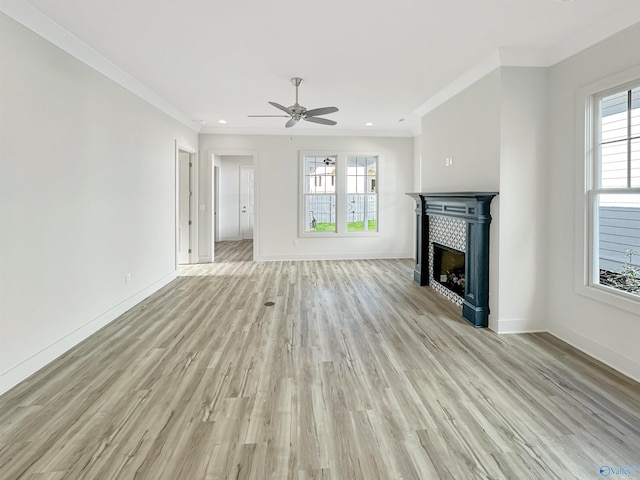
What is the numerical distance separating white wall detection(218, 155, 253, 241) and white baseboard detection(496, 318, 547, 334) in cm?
911

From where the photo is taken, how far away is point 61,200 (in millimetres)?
3041

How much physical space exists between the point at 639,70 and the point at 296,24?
2.57 metres

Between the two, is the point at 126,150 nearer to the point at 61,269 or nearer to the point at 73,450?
the point at 61,269

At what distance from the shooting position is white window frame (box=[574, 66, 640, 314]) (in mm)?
2998

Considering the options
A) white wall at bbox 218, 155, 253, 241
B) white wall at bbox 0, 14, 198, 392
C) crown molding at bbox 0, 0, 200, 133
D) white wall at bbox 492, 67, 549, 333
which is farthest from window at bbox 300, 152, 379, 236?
white wall at bbox 492, 67, 549, 333

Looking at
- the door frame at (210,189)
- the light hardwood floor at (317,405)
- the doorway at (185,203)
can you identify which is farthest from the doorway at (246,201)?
the light hardwood floor at (317,405)

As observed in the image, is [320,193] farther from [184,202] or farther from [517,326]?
[517,326]

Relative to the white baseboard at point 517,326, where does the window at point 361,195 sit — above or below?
above

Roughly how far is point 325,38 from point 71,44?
224cm

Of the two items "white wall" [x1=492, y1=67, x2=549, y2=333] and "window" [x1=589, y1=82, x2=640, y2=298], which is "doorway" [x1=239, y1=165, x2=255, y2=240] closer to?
"white wall" [x1=492, y1=67, x2=549, y2=333]

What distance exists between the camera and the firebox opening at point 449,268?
4.51m

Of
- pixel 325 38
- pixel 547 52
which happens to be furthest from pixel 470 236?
pixel 325 38

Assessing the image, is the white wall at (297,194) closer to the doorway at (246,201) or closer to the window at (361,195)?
the window at (361,195)

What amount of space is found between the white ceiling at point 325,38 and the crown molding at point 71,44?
0.18ft
